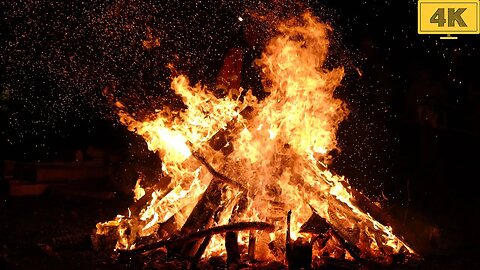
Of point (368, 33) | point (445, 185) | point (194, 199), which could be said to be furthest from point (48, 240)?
point (368, 33)

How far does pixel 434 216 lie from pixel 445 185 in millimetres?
2041

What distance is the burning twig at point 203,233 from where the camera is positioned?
6.12 m

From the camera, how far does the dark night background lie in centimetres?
1094

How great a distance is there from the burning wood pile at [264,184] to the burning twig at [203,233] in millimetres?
13

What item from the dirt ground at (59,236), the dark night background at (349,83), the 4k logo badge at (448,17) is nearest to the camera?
the dirt ground at (59,236)

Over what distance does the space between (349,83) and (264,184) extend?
6.84 metres

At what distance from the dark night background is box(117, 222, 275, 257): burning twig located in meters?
2.99

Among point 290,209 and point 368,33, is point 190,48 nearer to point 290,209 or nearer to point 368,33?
point 368,33

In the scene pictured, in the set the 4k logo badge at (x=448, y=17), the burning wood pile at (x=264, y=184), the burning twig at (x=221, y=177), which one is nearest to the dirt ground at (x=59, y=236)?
the burning wood pile at (x=264, y=184)

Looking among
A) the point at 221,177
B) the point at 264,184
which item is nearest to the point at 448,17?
the point at 264,184

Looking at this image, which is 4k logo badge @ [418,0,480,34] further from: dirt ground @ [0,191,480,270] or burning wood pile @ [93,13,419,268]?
dirt ground @ [0,191,480,270]

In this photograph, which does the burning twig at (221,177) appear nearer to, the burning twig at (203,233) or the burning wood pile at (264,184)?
the burning wood pile at (264,184)

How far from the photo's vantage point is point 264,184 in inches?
270

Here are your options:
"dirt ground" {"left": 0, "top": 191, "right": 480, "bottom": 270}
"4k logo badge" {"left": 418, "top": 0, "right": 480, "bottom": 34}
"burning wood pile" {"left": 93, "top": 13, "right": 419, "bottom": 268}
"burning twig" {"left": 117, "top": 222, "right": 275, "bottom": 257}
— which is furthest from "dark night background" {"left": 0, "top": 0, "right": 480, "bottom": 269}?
"burning twig" {"left": 117, "top": 222, "right": 275, "bottom": 257}
